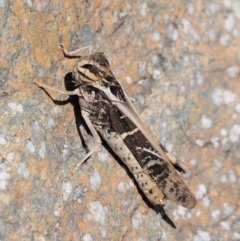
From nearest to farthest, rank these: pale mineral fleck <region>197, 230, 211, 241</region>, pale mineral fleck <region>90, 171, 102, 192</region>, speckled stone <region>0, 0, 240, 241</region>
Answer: speckled stone <region>0, 0, 240, 241</region> → pale mineral fleck <region>90, 171, 102, 192</region> → pale mineral fleck <region>197, 230, 211, 241</region>

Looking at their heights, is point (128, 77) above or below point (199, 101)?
above

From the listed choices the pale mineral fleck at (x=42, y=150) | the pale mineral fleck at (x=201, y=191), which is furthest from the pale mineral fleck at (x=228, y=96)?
the pale mineral fleck at (x=42, y=150)

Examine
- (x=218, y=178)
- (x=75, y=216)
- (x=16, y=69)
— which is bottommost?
(x=218, y=178)

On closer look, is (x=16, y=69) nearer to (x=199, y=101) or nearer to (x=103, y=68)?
(x=103, y=68)

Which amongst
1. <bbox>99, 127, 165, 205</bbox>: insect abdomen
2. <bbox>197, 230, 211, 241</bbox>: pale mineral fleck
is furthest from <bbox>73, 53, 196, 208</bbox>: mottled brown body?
<bbox>197, 230, 211, 241</bbox>: pale mineral fleck

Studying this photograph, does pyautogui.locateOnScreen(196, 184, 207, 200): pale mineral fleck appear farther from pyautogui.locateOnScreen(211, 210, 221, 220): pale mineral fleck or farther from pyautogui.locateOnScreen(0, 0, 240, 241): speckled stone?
pyautogui.locateOnScreen(211, 210, 221, 220): pale mineral fleck

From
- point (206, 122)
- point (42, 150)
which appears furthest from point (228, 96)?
point (42, 150)

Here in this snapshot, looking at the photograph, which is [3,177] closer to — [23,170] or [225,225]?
[23,170]

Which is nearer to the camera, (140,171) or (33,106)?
(33,106)

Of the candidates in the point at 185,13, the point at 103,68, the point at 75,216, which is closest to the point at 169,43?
the point at 185,13
